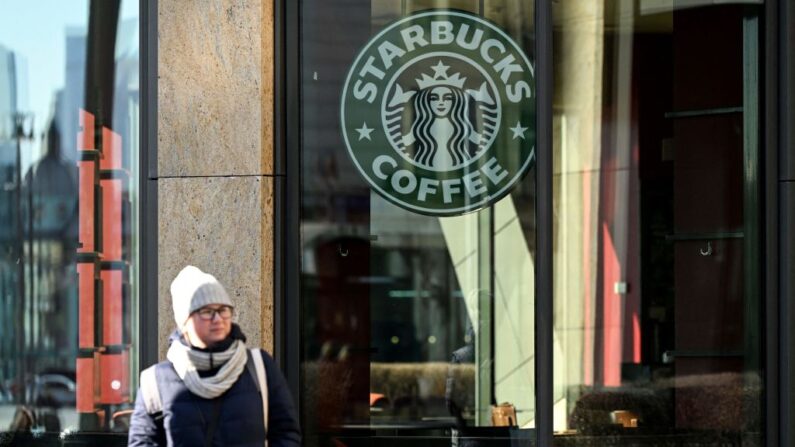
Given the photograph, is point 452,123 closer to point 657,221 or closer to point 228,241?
point 228,241

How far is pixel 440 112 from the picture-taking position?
7523 millimetres

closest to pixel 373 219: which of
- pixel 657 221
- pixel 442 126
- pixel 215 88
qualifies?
pixel 442 126

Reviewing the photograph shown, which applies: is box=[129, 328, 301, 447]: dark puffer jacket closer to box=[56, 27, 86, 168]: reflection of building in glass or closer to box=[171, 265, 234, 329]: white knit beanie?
box=[171, 265, 234, 329]: white knit beanie

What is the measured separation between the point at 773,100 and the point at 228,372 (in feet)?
13.4

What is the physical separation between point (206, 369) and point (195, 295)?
0.28 m

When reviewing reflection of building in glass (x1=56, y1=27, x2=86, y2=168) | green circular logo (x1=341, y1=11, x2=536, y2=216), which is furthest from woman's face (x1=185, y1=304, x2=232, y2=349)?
reflection of building in glass (x1=56, y1=27, x2=86, y2=168)

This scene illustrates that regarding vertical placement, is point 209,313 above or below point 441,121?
→ below

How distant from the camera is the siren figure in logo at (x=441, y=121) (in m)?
7.48

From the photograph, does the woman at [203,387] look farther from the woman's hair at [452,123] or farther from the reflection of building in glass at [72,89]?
the reflection of building in glass at [72,89]

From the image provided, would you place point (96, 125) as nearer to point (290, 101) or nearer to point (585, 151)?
point (290, 101)

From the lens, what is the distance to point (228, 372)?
15.9ft

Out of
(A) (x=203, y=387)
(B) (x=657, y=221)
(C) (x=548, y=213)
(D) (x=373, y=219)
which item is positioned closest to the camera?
(A) (x=203, y=387)

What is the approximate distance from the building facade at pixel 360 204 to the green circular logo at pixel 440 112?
13 millimetres

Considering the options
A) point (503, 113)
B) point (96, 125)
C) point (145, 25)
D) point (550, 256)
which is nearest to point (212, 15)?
point (145, 25)
